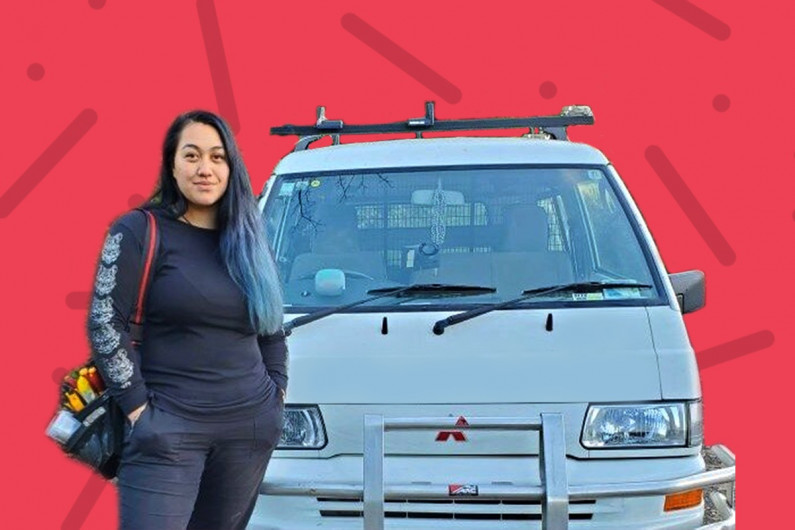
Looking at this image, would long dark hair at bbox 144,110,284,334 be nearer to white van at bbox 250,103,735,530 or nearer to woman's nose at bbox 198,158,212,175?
woman's nose at bbox 198,158,212,175

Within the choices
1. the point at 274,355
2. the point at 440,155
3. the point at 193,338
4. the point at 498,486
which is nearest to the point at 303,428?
the point at 274,355

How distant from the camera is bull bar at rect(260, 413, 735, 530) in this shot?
444cm

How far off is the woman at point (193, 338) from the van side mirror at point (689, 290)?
2153 millimetres

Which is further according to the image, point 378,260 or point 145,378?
point 378,260

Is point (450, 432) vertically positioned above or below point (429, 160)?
below

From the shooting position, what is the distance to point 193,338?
3951 millimetres

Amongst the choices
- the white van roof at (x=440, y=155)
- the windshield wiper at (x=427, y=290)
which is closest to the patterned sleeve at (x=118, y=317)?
the windshield wiper at (x=427, y=290)

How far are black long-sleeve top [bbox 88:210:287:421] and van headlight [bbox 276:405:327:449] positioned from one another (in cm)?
70

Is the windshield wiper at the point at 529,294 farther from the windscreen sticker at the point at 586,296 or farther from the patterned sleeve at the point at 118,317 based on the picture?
the patterned sleeve at the point at 118,317

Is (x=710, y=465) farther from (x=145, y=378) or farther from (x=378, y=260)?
(x=145, y=378)

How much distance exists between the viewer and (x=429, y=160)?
5.83 meters

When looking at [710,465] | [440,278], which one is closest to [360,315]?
[440,278]

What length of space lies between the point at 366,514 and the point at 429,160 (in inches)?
81.9

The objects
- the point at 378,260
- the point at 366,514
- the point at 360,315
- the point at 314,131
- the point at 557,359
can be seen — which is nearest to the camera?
the point at 366,514
